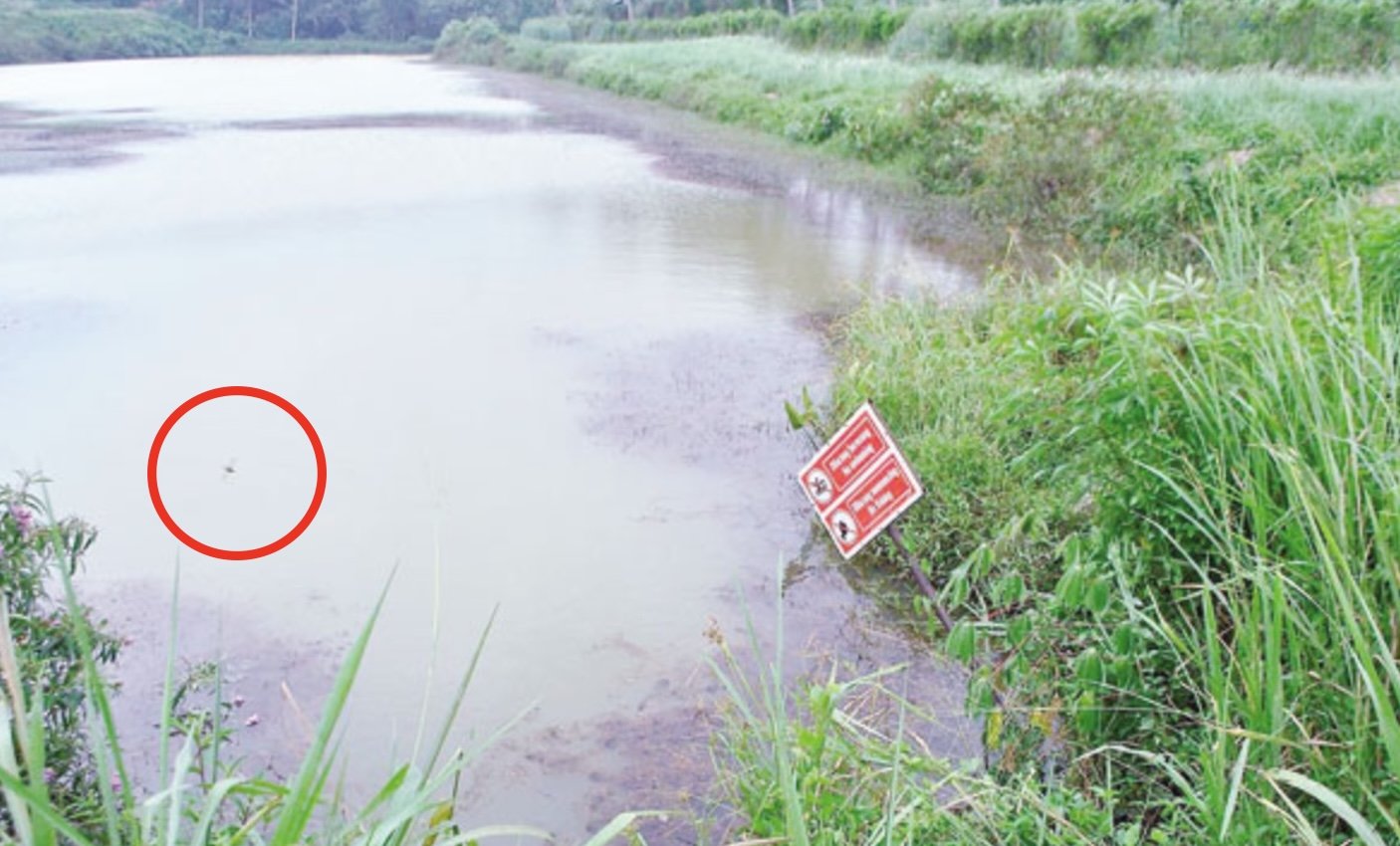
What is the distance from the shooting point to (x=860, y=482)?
267 centimetres

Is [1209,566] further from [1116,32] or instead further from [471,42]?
[471,42]

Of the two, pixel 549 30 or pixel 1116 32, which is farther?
pixel 549 30

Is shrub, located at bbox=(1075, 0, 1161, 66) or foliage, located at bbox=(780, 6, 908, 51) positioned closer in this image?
shrub, located at bbox=(1075, 0, 1161, 66)

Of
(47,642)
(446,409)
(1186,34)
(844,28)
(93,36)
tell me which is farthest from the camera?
(93,36)

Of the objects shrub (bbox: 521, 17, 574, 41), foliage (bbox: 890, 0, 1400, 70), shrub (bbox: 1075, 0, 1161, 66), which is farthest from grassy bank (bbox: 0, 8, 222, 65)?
shrub (bbox: 1075, 0, 1161, 66)

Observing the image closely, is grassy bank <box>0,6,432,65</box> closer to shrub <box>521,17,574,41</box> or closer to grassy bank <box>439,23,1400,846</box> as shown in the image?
shrub <box>521,17,574,41</box>

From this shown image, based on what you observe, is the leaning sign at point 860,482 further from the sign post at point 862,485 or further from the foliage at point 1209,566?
the foliage at point 1209,566

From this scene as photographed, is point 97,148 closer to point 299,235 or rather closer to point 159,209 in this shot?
point 159,209

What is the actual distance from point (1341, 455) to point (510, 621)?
2035 millimetres

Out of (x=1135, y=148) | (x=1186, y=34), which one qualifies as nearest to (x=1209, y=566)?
(x=1135, y=148)

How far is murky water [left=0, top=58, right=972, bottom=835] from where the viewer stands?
3047 millimetres

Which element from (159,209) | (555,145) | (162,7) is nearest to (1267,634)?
(159,209)

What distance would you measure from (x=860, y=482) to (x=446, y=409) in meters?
2.46

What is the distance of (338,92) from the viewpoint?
67.5 feet
